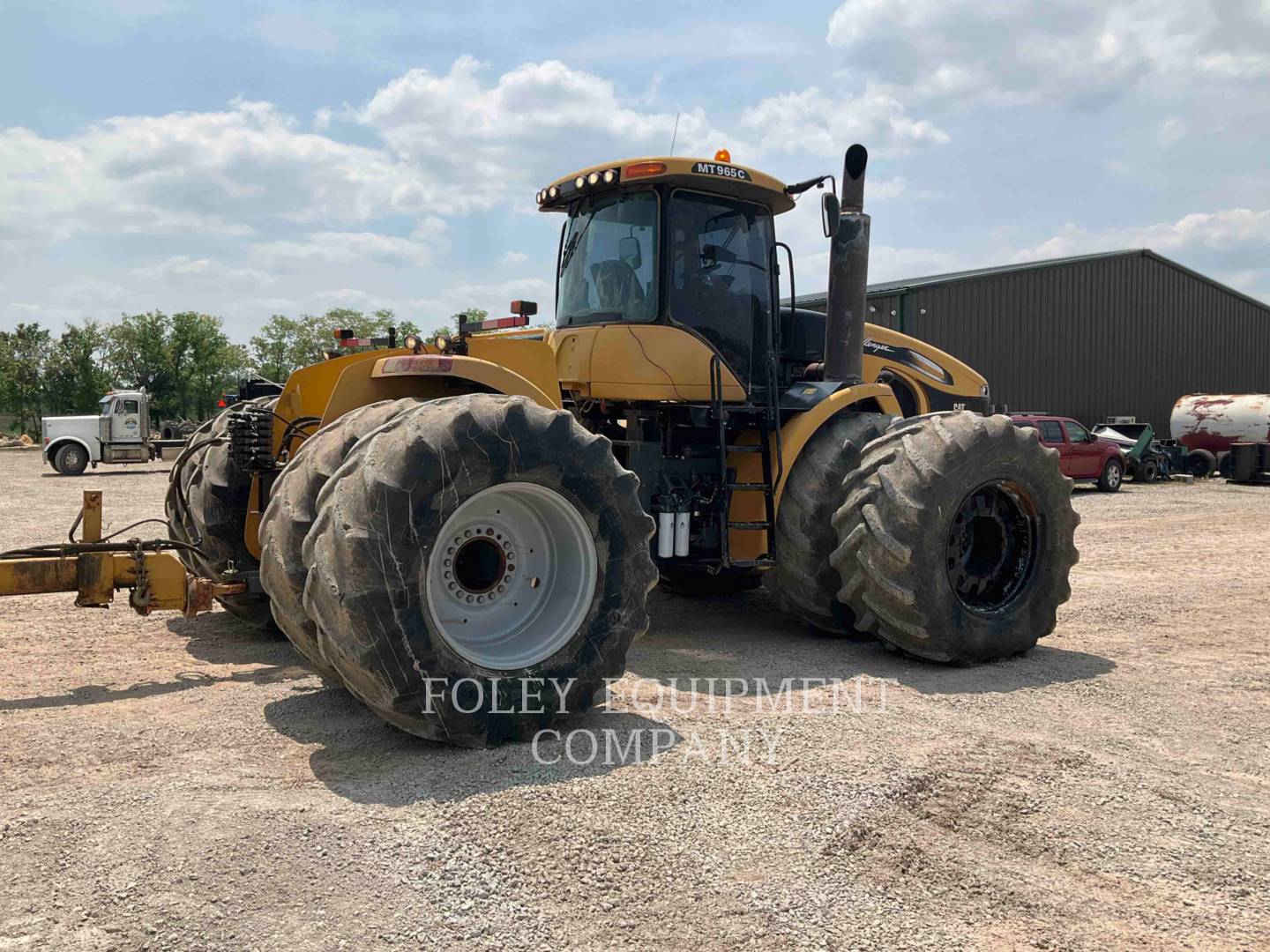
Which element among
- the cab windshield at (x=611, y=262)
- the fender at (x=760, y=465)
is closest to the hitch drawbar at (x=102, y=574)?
the cab windshield at (x=611, y=262)

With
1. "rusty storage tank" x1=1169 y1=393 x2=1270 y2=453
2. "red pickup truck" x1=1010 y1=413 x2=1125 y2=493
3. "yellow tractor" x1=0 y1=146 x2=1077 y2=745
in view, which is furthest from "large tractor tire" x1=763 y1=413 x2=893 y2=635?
"rusty storage tank" x1=1169 y1=393 x2=1270 y2=453

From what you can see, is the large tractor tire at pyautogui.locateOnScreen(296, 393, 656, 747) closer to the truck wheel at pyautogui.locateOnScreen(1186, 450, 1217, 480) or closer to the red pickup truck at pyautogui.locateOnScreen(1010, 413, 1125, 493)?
the red pickup truck at pyautogui.locateOnScreen(1010, 413, 1125, 493)

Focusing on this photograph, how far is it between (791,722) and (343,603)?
2.15m

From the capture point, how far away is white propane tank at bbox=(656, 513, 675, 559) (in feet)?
20.7

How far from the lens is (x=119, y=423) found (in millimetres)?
28109

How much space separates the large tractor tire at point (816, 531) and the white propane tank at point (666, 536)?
30.3 inches

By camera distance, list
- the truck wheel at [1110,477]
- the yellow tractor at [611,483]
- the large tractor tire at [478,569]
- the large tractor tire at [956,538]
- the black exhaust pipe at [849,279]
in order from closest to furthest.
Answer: the large tractor tire at [478,569] < the yellow tractor at [611,483] < the large tractor tire at [956,538] < the black exhaust pipe at [849,279] < the truck wheel at [1110,477]

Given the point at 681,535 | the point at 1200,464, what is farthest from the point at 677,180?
the point at 1200,464

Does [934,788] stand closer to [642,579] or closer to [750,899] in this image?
[750,899]

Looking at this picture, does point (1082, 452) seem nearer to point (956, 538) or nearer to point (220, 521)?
point (956, 538)

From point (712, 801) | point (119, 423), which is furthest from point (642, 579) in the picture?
point (119, 423)

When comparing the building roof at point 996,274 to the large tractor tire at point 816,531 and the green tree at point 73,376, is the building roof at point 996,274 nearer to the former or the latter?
the large tractor tire at point 816,531

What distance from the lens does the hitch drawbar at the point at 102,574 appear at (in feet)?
15.6

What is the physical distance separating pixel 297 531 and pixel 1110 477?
22.7 meters
